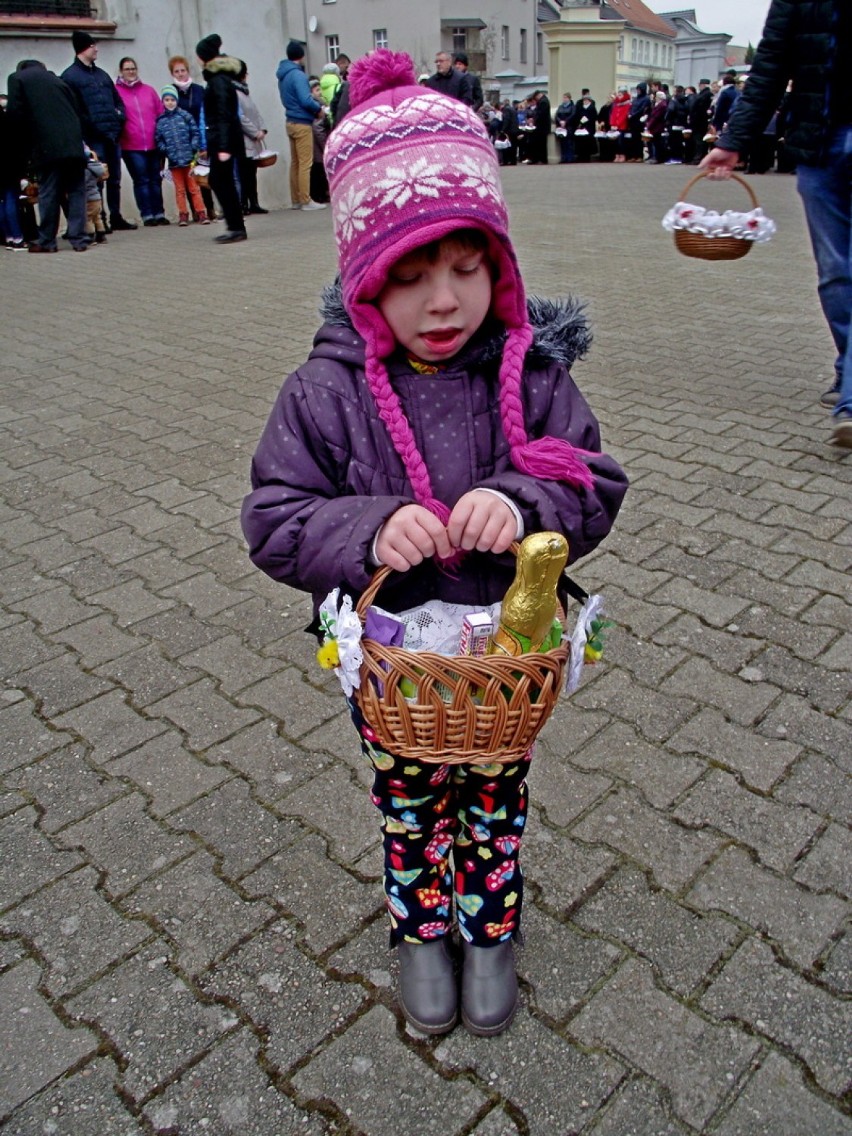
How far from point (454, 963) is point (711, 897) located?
591mm

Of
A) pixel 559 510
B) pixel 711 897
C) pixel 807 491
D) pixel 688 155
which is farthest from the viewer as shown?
pixel 688 155

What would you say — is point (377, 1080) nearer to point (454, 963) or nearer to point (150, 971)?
point (454, 963)

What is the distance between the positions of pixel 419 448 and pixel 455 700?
454mm

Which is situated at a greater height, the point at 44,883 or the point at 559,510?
the point at 559,510

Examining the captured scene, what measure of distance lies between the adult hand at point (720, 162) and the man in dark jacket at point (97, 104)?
910 centimetres

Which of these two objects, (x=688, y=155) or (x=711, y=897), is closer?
(x=711, y=897)

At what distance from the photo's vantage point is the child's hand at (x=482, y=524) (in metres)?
1.40

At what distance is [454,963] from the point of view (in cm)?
188

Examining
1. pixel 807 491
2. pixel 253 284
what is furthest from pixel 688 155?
pixel 807 491

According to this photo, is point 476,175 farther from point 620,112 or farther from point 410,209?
point 620,112

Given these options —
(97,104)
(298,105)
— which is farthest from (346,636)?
(298,105)

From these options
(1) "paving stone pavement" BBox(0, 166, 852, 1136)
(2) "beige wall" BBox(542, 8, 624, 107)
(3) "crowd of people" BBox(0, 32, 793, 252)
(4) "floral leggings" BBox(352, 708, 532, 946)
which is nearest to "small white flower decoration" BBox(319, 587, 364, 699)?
(4) "floral leggings" BBox(352, 708, 532, 946)

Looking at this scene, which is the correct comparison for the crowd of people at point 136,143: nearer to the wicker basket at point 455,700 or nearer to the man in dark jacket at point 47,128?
the man in dark jacket at point 47,128

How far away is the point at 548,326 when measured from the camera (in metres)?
1.65
